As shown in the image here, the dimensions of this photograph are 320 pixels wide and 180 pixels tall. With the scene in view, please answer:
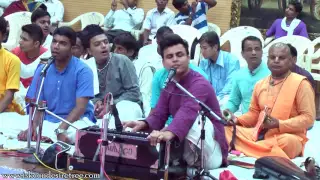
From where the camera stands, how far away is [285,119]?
6066mm

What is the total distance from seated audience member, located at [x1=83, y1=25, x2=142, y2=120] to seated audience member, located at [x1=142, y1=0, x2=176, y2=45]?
3.73 meters

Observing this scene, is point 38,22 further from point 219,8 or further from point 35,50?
point 219,8

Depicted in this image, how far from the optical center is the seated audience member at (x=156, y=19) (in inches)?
430

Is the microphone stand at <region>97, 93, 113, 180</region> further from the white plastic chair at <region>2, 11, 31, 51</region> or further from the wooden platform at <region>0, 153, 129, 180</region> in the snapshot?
the white plastic chair at <region>2, 11, 31, 51</region>

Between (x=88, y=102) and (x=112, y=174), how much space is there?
1.59 metres

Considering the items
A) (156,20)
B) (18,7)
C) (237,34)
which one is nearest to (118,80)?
(237,34)

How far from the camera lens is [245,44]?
6.99 m

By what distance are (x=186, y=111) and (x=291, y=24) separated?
5.48 m

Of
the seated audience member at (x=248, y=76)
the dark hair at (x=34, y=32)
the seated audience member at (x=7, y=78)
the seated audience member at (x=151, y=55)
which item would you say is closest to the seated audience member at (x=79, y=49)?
the dark hair at (x=34, y=32)

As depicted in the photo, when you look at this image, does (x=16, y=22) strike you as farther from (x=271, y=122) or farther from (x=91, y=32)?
(x=271, y=122)

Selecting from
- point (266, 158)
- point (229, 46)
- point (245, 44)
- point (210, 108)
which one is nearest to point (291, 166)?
point (266, 158)

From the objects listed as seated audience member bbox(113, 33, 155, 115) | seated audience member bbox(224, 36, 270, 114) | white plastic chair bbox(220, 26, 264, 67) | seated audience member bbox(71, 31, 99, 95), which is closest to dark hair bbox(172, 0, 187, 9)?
white plastic chair bbox(220, 26, 264, 67)

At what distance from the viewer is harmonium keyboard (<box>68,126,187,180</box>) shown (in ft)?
16.0

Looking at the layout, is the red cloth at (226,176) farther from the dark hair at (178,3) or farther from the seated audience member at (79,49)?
the dark hair at (178,3)
